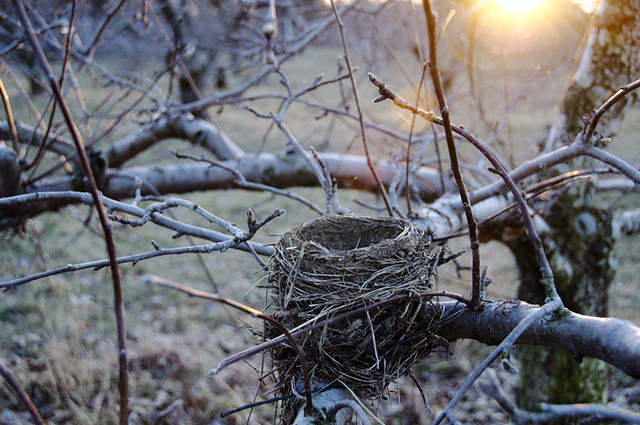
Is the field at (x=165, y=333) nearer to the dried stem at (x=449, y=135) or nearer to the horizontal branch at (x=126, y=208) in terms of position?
the horizontal branch at (x=126, y=208)

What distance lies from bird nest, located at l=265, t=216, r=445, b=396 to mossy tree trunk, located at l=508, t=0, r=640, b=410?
207 cm

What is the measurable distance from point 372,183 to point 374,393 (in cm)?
204

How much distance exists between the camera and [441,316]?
1.36 m

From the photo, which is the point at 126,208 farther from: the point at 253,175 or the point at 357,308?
the point at 253,175

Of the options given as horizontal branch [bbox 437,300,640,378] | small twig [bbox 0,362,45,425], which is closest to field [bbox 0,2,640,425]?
horizontal branch [bbox 437,300,640,378]

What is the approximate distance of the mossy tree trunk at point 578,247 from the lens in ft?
9.64

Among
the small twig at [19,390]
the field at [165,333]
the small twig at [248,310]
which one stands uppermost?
the field at [165,333]

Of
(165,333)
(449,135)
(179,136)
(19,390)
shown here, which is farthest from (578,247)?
(165,333)

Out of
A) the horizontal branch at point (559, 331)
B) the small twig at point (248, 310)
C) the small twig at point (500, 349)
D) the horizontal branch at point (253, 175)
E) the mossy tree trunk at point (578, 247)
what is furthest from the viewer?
the horizontal branch at point (253, 175)

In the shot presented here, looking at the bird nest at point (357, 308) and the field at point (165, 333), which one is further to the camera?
the field at point (165, 333)

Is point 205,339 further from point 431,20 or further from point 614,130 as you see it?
point 431,20

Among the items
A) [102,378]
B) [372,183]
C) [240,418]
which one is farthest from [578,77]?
[102,378]

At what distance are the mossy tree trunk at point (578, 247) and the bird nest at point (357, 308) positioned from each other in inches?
81.4

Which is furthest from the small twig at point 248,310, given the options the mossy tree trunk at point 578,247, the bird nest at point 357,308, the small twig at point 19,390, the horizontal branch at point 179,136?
the horizontal branch at point 179,136
